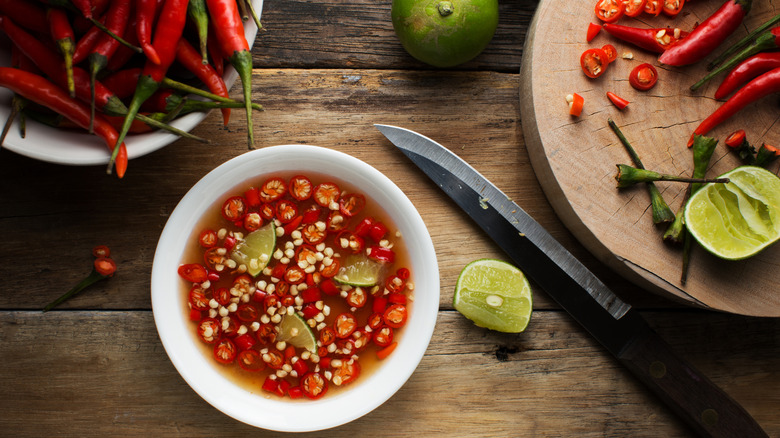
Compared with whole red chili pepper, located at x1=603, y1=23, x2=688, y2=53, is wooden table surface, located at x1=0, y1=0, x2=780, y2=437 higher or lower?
lower

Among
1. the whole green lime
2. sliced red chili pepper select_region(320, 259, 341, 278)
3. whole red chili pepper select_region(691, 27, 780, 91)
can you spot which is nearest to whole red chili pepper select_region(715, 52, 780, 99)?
whole red chili pepper select_region(691, 27, 780, 91)

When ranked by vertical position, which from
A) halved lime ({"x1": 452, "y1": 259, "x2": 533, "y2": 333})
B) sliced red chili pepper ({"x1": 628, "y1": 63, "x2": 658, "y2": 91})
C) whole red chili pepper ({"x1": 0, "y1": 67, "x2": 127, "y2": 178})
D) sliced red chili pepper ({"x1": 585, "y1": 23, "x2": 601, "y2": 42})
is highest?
sliced red chili pepper ({"x1": 585, "y1": 23, "x2": 601, "y2": 42})

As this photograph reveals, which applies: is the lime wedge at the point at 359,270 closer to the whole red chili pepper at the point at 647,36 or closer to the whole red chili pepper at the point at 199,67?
the whole red chili pepper at the point at 199,67

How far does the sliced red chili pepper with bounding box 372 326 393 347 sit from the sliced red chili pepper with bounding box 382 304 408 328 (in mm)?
27

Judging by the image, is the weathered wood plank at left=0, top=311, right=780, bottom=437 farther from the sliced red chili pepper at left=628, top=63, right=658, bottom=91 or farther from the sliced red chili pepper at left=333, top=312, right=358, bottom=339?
the sliced red chili pepper at left=628, top=63, right=658, bottom=91

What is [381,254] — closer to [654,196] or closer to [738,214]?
[654,196]

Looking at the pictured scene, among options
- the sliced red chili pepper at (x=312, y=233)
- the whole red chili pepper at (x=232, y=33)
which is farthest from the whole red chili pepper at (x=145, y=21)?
the sliced red chili pepper at (x=312, y=233)

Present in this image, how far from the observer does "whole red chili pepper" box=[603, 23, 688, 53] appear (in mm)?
1387

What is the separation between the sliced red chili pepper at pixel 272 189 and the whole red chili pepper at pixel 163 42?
422 millimetres

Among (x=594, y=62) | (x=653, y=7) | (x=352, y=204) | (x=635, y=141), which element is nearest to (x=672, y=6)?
(x=653, y=7)

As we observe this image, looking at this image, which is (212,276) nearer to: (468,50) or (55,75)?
(55,75)

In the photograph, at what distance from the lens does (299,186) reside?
1466mm

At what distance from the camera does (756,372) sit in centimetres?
163

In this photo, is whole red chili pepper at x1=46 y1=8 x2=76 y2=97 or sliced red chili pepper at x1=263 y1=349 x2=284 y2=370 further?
sliced red chili pepper at x1=263 y1=349 x2=284 y2=370
